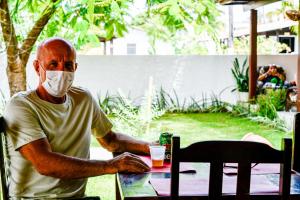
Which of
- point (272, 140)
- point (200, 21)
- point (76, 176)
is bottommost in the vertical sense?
point (272, 140)

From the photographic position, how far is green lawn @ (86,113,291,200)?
279 inches

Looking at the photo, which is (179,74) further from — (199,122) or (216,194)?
(216,194)

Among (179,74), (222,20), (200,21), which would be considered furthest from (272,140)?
(222,20)

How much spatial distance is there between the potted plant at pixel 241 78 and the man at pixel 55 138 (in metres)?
7.54

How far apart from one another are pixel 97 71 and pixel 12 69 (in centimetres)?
597

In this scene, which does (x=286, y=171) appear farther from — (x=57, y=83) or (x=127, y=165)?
(x=57, y=83)

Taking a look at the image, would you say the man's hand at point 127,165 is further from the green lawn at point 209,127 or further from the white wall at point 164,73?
the white wall at point 164,73

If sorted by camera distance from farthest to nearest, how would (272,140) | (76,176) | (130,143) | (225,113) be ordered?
1. (225,113)
2. (272,140)
3. (130,143)
4. (76,176)

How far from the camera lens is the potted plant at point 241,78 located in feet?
32.3

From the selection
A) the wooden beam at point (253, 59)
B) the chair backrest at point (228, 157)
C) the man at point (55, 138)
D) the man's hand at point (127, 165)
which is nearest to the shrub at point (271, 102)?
the wooden beam at point (253, 59)

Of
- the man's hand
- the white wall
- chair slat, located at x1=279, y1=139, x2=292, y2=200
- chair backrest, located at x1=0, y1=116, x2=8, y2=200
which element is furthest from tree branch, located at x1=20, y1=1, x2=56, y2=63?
the white wall

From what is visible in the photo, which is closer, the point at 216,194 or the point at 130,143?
the point at 216,194

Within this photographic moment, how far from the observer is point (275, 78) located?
986 cm

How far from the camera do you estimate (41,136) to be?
221 cm
